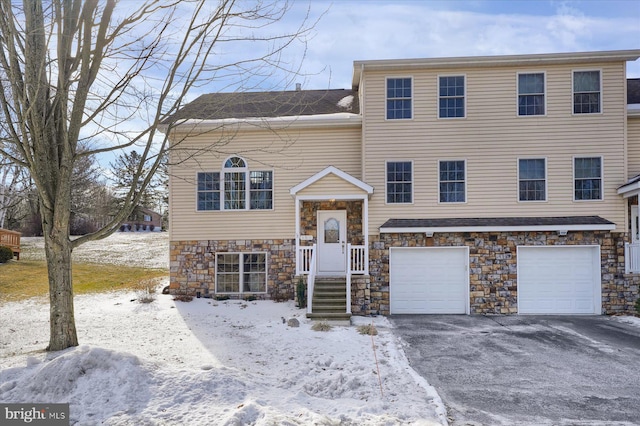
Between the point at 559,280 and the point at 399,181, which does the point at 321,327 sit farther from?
the point at 559,280

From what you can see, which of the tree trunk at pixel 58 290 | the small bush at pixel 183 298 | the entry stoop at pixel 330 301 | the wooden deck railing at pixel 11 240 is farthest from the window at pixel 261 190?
the wooden deck railing at pixel 11 240

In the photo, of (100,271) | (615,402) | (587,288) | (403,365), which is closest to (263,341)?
(403,365)

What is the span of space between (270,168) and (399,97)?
4.57 m

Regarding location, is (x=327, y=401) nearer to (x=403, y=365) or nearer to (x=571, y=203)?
(x=403, y=365)

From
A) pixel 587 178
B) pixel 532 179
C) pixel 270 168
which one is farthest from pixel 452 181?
pixel 270 168

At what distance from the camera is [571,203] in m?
11.6

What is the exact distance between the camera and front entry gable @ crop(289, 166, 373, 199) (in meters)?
11.4

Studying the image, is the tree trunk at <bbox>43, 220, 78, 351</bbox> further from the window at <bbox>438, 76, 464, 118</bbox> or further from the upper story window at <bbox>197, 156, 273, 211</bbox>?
the window at <bbox>438, 76, 464, 118</bbox>

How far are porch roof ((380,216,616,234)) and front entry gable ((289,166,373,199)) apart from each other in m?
1.36

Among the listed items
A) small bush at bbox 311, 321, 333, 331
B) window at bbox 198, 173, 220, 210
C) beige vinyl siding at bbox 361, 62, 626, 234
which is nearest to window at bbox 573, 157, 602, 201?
beige vinyl siding at bbox 361, 62, 626, 234

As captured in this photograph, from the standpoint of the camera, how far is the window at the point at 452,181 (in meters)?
11.9

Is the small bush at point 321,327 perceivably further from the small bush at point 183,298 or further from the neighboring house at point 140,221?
the neighboring house at point 140,221

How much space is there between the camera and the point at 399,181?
11953mm

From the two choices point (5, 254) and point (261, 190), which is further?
point (5, 254)
